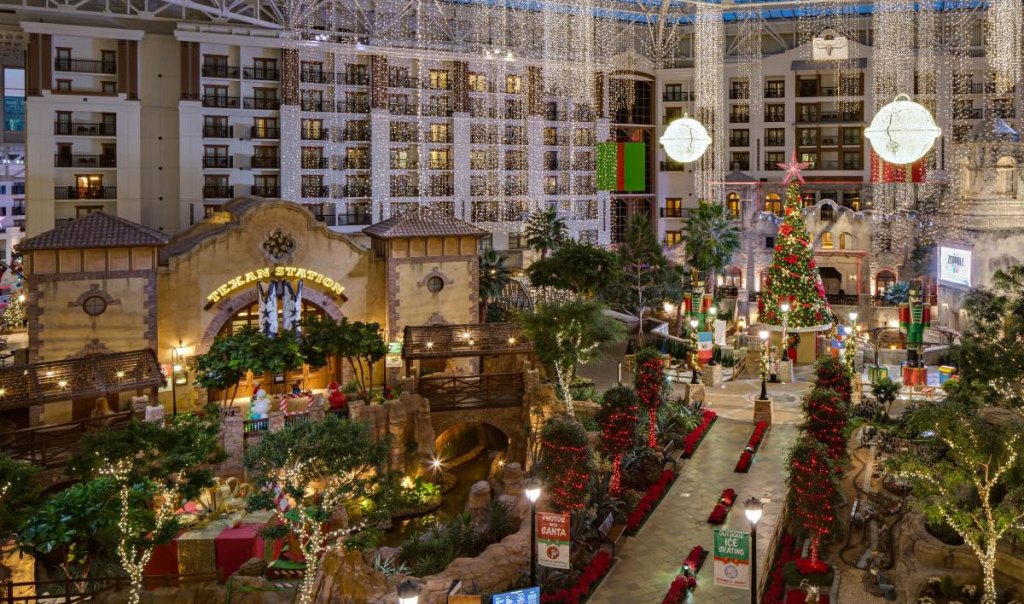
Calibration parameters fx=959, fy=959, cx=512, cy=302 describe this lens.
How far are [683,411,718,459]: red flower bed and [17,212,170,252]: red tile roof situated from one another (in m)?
21.9

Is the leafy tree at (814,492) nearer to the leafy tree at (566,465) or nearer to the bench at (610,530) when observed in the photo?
the bench at (610,530)

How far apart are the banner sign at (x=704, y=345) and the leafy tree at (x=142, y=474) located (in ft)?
82.2

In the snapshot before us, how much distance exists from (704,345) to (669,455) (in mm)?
11527

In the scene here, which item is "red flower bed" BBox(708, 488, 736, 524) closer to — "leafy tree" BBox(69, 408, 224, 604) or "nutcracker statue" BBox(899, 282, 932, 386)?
"leafy tree" BBox(69, 408, 224, 604)

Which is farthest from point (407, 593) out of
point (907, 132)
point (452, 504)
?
point (907, 132)

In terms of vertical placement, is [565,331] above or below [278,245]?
below

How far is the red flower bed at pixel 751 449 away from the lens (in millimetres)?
33406

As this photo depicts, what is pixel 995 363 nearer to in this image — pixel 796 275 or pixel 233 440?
pixel 796 275

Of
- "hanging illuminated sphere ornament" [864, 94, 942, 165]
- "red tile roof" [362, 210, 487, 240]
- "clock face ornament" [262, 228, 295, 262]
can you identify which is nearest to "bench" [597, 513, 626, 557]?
"hanging illuminated sphere ornament" [864, 94, 942, 165]

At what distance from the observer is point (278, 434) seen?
24766 mm

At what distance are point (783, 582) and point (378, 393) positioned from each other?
20.1 metres

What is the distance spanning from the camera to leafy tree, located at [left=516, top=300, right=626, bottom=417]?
125 ft

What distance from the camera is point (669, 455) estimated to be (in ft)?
113

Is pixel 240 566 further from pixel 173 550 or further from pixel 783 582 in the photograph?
pixel 783 582
